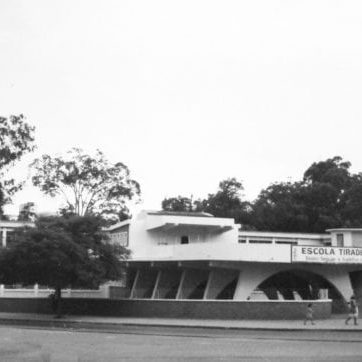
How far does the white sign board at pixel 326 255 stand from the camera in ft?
122

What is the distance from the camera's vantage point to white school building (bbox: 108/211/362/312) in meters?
37.3

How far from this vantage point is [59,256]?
1420 inches

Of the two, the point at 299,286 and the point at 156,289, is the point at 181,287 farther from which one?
the point at 299,286

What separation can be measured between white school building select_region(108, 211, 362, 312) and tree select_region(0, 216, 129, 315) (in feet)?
14.4

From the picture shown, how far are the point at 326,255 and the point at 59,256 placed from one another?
1416 cm

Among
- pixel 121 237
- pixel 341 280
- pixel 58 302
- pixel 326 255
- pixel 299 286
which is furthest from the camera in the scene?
pixel 121 237

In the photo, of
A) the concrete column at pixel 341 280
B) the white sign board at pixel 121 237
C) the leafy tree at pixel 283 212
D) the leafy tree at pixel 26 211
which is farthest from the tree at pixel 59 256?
the leafy tree at pixel 283 212

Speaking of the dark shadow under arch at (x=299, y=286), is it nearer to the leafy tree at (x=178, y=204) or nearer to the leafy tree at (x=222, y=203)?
the leafy tree at (x=222, y=203)

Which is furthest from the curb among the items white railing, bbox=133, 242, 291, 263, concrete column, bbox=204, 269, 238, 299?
concrete column, bbox=204, 269, 238, 299

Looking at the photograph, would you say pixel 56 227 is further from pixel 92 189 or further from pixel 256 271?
pixel 92 189

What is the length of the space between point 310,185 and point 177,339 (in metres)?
50.1

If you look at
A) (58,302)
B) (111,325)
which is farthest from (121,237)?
(111,325)

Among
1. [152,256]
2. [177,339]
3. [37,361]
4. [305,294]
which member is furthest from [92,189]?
[37,361]

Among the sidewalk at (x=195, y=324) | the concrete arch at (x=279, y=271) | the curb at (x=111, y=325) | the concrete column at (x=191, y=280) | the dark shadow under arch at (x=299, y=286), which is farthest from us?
the concrete column at (x=191, y=280)
